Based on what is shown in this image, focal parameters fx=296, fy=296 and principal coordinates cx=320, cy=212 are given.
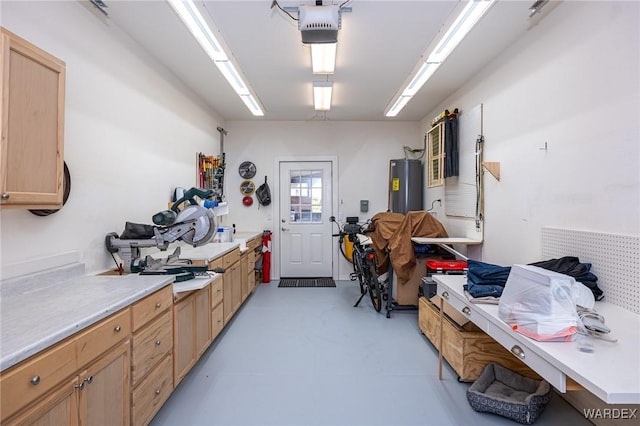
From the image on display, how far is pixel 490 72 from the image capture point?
327cm

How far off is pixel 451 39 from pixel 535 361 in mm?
2533

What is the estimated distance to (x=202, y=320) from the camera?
104 inches

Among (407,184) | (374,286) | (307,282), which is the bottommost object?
(307,282)

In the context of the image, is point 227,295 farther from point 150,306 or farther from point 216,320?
point 150,306

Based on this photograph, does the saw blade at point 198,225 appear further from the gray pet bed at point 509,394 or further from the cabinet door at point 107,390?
the gray pet bed at point 509,394

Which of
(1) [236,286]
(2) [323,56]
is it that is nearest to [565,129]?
(2) [323,56]

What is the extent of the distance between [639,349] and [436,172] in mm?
3486

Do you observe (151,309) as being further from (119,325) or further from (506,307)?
(506,307)

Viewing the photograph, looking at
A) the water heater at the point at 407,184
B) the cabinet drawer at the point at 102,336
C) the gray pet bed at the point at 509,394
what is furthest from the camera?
the water heater at the point at 407,184

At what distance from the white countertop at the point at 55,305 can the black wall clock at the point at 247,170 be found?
144 inches

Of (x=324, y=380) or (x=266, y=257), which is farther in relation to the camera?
(x=266, y=257)

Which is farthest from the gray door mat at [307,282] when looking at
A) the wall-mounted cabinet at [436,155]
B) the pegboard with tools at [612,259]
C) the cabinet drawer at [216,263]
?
the pegboard with tools at [612,259]

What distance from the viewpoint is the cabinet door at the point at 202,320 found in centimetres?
254

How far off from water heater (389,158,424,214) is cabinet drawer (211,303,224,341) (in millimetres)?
3434
